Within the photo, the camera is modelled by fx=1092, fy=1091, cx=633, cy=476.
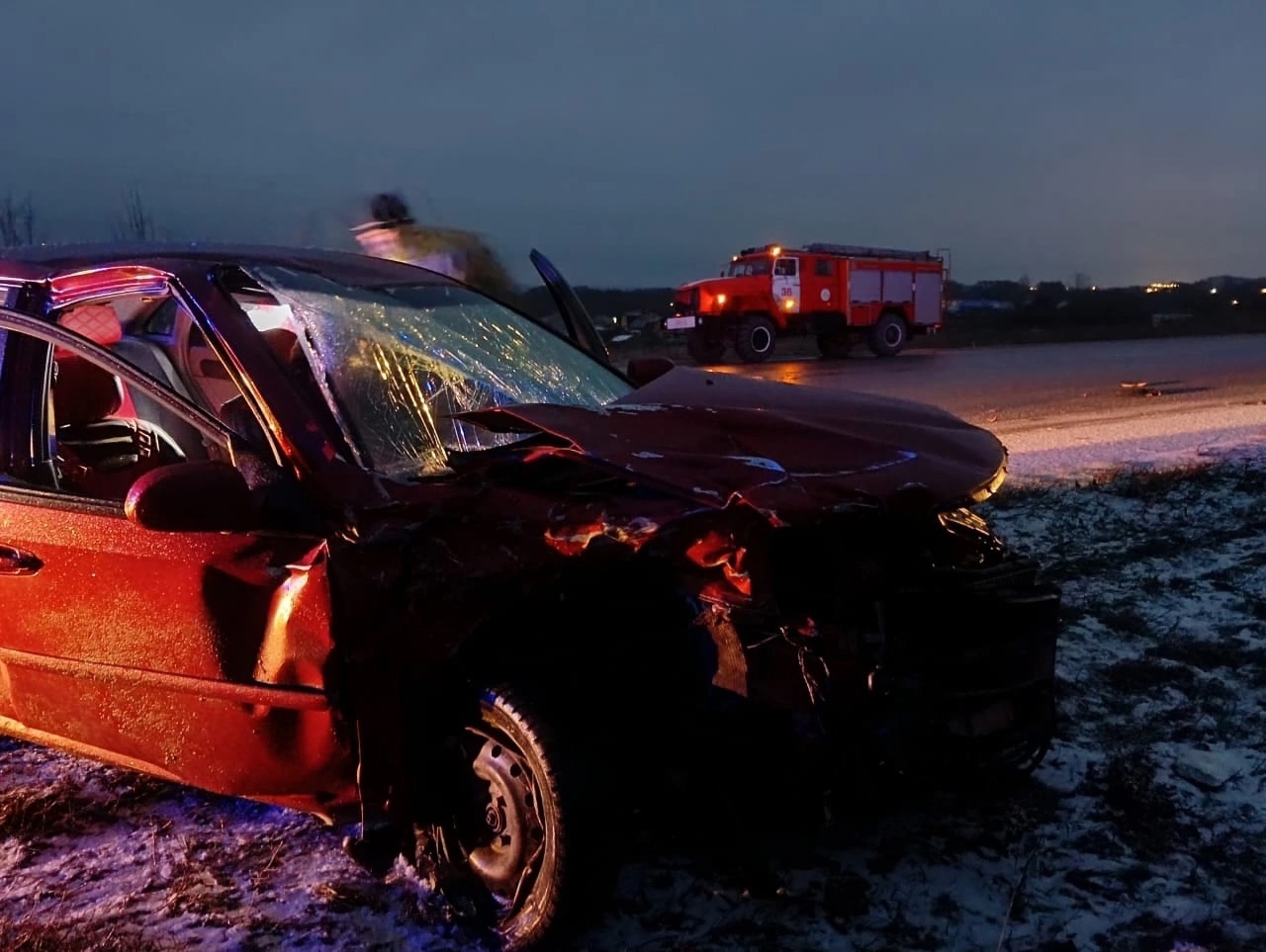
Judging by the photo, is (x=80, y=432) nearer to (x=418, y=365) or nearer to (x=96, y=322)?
(x=96, y=322)

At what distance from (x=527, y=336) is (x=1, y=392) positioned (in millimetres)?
1665

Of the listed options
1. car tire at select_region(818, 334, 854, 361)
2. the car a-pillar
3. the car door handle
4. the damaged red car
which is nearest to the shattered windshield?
the damaged red car

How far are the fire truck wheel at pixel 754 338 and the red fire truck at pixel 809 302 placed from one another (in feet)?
0.07

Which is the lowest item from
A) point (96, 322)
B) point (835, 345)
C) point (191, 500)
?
point (835, 345)

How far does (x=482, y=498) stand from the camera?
8.15 ft

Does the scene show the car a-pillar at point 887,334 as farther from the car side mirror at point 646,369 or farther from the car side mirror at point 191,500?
the car side mirror at point 191,500

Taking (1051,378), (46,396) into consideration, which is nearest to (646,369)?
(46,396)

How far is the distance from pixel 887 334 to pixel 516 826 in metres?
24.4

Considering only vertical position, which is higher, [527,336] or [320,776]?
[527,336]

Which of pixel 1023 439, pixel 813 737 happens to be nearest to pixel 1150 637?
pixel 813 737

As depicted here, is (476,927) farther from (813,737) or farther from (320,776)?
(813,737)

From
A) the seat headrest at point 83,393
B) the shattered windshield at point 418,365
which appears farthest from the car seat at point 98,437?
the shattered windshield at point 418,365

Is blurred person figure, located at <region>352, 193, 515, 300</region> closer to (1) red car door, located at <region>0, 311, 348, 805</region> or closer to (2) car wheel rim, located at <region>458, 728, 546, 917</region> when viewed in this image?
(1) red car door, located at <region>0, 311, 348, 805</region>

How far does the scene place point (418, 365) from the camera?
3.32 metres
